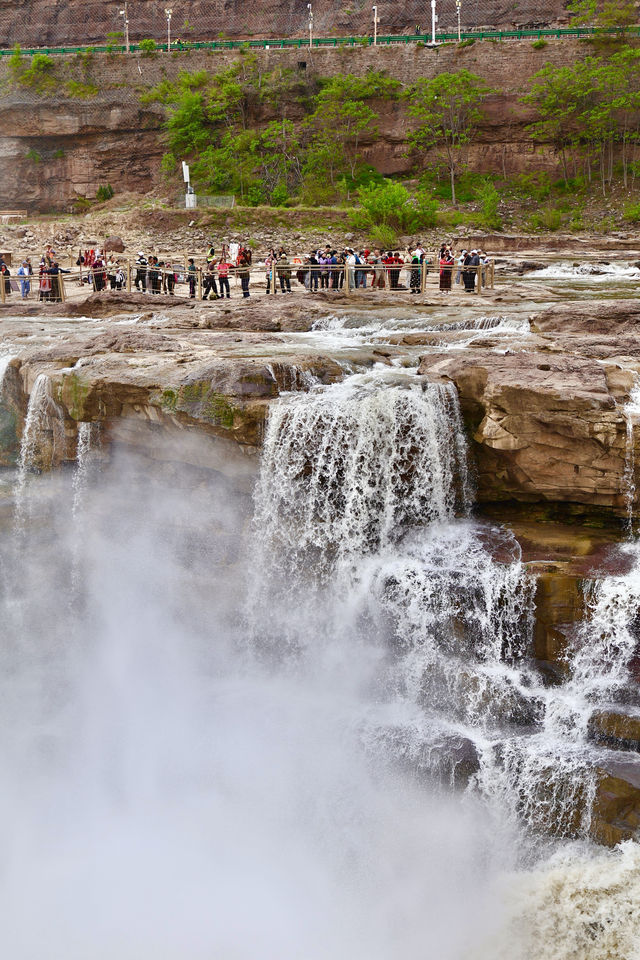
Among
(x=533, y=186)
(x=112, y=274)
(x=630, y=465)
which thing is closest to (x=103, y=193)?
(x=533, y=186)

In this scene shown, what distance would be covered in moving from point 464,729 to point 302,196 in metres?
32.9

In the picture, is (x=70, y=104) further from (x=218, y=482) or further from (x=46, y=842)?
(x=46, y=842)

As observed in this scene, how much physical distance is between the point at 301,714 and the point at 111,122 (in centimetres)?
3976

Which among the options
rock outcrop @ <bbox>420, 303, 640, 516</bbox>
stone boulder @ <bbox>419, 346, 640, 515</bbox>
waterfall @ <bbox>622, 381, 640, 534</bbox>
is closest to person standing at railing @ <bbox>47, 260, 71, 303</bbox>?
rock outcrop @ <bbox>420, 303, 640, 516</bbox>

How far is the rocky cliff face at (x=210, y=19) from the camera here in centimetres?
4888

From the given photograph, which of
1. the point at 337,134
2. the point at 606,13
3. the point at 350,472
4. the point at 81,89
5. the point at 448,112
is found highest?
the point at 606,13

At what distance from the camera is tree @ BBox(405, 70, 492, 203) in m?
37.2

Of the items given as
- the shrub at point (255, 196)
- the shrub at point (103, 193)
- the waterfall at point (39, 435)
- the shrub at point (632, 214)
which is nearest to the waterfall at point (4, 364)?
the waterfall at point (39, 435)

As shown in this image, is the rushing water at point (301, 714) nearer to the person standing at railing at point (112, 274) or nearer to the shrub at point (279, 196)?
the person standing at railing at point (112, 274)

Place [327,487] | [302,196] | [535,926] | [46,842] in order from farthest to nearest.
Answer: [302,196], [327,487], [46,842], [535,926]

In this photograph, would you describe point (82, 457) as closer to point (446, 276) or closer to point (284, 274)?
point (284, 274)

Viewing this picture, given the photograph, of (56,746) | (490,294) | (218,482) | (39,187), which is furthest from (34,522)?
(39,187)

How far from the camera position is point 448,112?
126 feet

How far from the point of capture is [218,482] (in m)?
11.1
